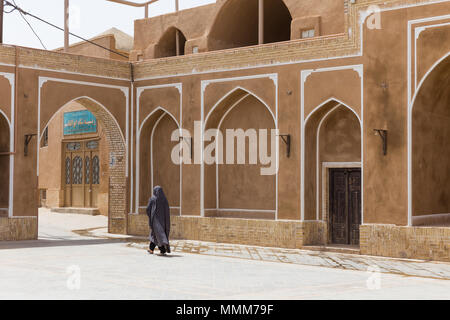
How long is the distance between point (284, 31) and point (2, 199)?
30.8ft

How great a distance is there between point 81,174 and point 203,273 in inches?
607

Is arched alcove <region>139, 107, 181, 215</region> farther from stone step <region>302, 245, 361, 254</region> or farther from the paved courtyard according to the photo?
stone step <region>302, 245, 361, 254</region>

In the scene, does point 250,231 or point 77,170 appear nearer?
point 250,231

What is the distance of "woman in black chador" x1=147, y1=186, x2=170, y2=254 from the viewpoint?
13414mm

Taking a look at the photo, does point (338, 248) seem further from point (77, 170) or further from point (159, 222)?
point (77, 170)

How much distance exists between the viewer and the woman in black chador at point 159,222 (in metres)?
13.4

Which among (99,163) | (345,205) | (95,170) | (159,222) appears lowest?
(159,222)

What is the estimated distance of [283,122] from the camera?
51.0 ft

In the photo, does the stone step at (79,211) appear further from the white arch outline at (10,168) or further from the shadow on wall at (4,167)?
the white arch outline at (10,168)

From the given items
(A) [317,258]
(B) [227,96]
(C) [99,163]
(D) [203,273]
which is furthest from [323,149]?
(C) [99,163]

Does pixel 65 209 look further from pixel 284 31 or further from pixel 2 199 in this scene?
pixel 284 31

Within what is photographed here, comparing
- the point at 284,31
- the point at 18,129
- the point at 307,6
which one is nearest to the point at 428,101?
the point at 307,6

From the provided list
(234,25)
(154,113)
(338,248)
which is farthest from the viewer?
(234,25)

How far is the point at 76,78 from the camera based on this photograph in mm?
17250
